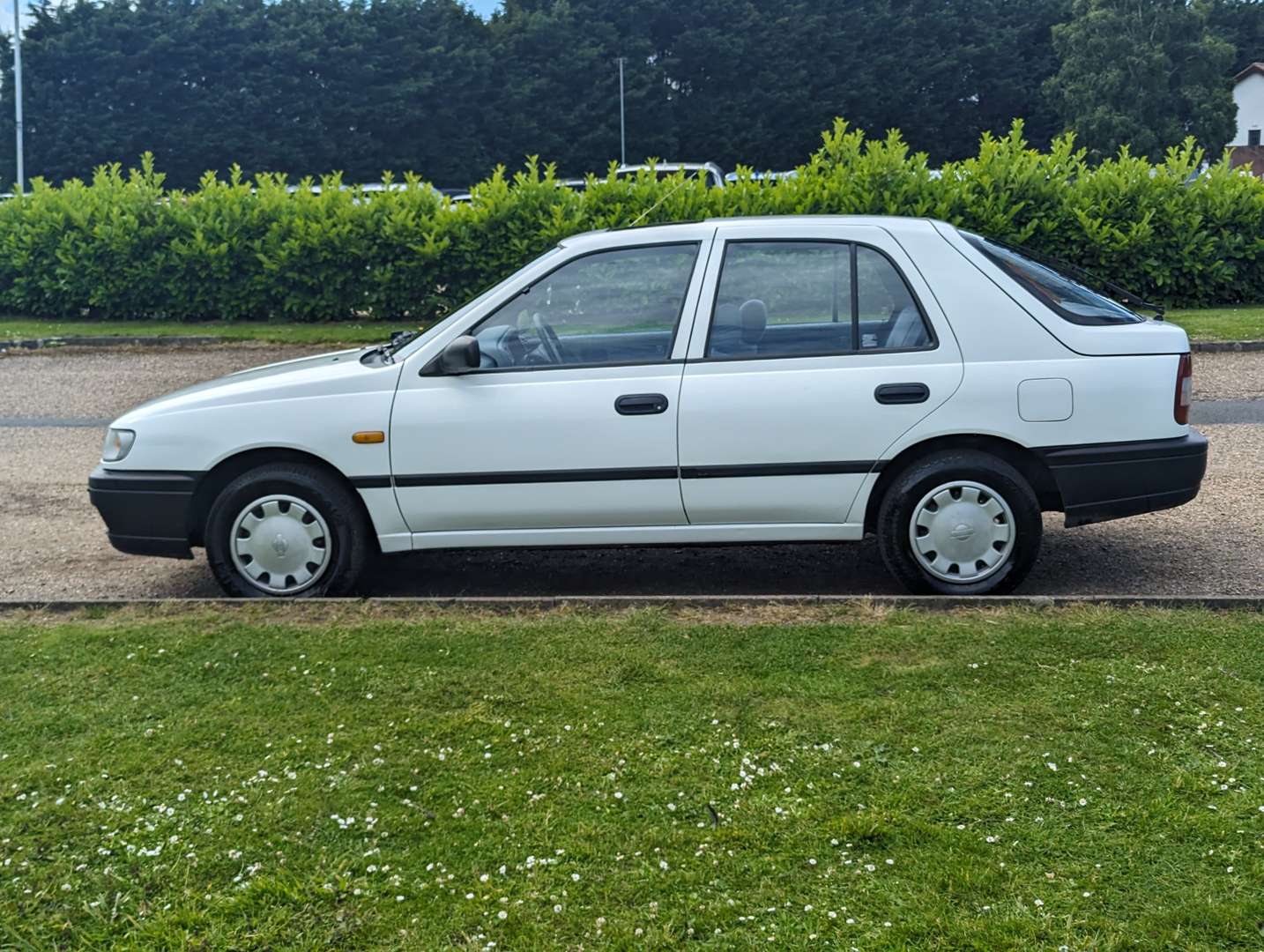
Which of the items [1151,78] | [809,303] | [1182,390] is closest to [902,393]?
[809,303]

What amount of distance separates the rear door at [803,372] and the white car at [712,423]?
0.03 ft

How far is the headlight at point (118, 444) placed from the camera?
608 cm

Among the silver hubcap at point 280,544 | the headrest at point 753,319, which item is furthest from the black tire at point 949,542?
the silver hubcap at point 280,544

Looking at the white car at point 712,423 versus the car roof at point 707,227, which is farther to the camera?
the car roof at point 707,227

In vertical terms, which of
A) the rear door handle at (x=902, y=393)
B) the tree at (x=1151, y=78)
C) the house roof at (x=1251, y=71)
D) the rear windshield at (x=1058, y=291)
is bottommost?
the rear door handle at (x=902, y=393)

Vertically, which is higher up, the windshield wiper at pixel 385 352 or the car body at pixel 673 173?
the car body at pixel 673 173

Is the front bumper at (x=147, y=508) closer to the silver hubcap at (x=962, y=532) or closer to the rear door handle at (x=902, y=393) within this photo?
the rear door handle at (x=902, y=393)

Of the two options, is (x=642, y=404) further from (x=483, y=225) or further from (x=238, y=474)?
(x=483, y=225)

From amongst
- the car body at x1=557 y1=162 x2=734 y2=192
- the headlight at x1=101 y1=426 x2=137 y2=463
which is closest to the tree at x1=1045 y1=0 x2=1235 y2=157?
the car body at x1=557 y1=162 x2=734 y2=192

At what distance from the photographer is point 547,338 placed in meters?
5.93

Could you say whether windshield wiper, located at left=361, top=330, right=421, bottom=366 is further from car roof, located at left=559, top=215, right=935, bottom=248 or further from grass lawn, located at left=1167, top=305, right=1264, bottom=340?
grass lawn, located at left=1167, top=305, right=1264, bottom=340

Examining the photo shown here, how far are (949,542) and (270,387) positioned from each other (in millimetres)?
3191

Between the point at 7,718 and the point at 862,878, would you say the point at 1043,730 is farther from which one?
the point at 7,718

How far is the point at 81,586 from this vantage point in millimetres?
6656
